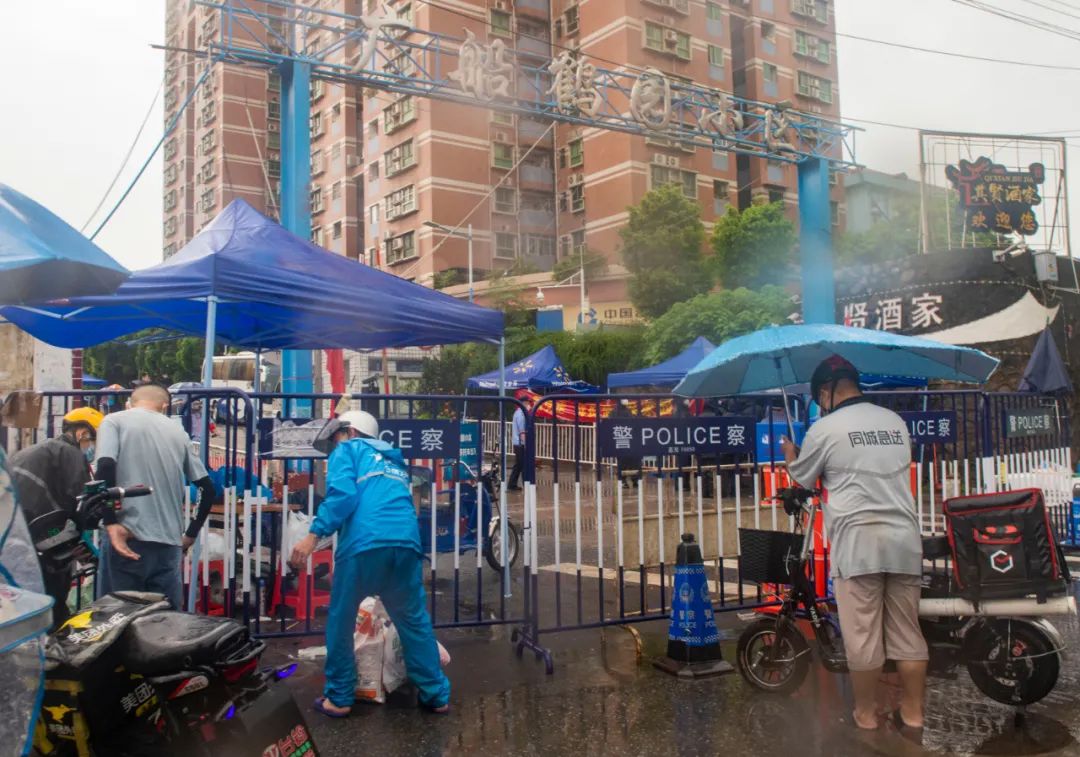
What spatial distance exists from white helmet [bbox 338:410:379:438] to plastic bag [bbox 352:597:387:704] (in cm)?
105

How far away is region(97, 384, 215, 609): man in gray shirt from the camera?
446 centimetres

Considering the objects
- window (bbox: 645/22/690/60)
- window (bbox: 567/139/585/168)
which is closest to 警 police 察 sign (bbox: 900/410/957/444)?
window (bbox: 645/22/690/60)

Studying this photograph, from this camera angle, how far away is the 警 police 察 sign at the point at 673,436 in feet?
18.3

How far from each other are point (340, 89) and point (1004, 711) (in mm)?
51381

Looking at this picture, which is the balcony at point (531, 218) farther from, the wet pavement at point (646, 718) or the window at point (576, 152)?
the wet pavement at point (646, 718)

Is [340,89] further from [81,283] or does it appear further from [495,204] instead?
[81,283]

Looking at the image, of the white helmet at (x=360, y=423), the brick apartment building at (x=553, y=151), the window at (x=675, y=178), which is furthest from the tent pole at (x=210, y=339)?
the window at (x=675, y=178)

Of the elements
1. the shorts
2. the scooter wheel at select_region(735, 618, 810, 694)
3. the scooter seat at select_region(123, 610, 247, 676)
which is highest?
the scooter seat at select_region(123, 610, 247, 676)

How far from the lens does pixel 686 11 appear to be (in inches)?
1708

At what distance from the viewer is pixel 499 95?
587 inches

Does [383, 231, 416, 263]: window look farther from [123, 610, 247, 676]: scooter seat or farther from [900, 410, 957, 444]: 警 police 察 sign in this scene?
[123, 610, 247, 676]: scooter seat

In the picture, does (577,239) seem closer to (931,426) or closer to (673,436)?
(931,426)

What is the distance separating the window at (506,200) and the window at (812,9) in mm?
17276

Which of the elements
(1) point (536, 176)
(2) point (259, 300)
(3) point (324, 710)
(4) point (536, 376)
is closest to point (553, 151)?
(1) point (536, 176)
